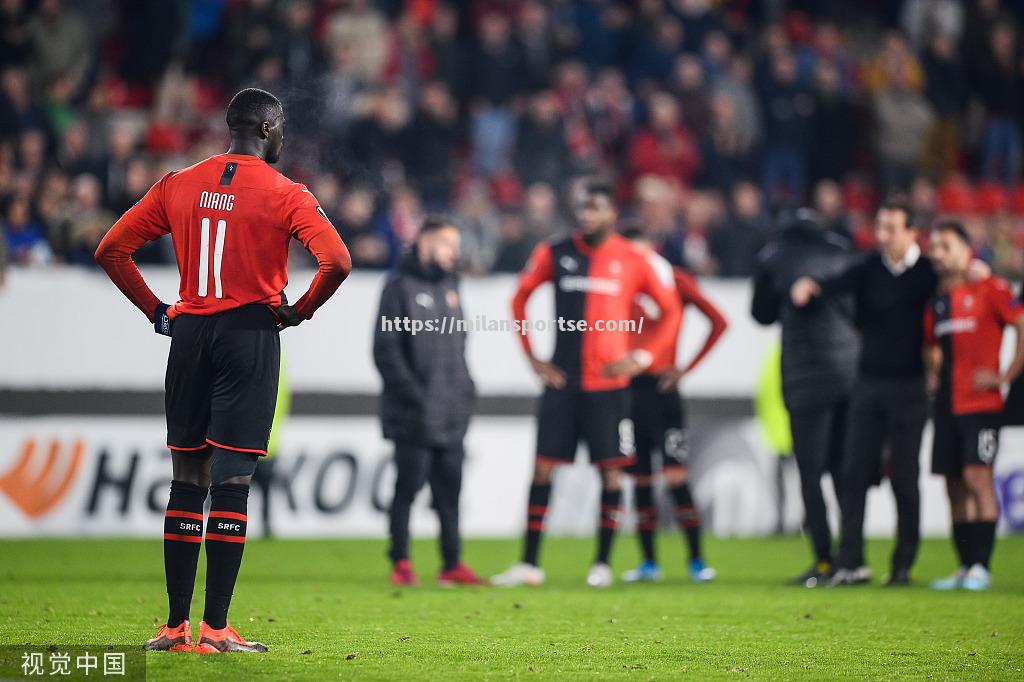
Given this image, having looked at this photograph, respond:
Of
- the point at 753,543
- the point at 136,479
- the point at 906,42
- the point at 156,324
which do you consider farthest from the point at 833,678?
the point at 906,42

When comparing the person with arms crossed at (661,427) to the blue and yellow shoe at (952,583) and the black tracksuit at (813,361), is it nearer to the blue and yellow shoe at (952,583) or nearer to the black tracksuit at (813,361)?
the black tracksuit at (813,361)

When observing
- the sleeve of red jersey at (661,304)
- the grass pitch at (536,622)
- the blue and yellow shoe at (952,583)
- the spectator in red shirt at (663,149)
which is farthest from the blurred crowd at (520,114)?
the blue and yellow shoe at (952,583)

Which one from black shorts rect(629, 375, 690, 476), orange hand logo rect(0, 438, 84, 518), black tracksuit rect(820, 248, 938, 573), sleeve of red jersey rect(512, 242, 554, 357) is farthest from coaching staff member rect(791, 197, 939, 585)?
orange hand logo rect(0, 438, 84, 518)

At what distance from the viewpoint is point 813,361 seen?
32.6 feet

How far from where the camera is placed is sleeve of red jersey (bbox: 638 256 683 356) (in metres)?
9.95

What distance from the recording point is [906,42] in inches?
806

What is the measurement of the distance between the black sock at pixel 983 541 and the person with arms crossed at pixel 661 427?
1.77 meters

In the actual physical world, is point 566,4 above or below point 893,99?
above

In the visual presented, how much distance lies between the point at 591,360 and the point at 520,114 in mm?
7499

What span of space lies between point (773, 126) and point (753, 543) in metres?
6.43

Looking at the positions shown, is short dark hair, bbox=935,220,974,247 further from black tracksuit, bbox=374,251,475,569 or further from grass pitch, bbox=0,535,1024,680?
black tracksuit, bbox=374,251,475,569

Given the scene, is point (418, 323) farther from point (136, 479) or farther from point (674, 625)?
point (136, 479)

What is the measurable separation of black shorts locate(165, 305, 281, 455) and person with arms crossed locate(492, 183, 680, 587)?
12.2ft

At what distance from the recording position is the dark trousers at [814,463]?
988 cm
